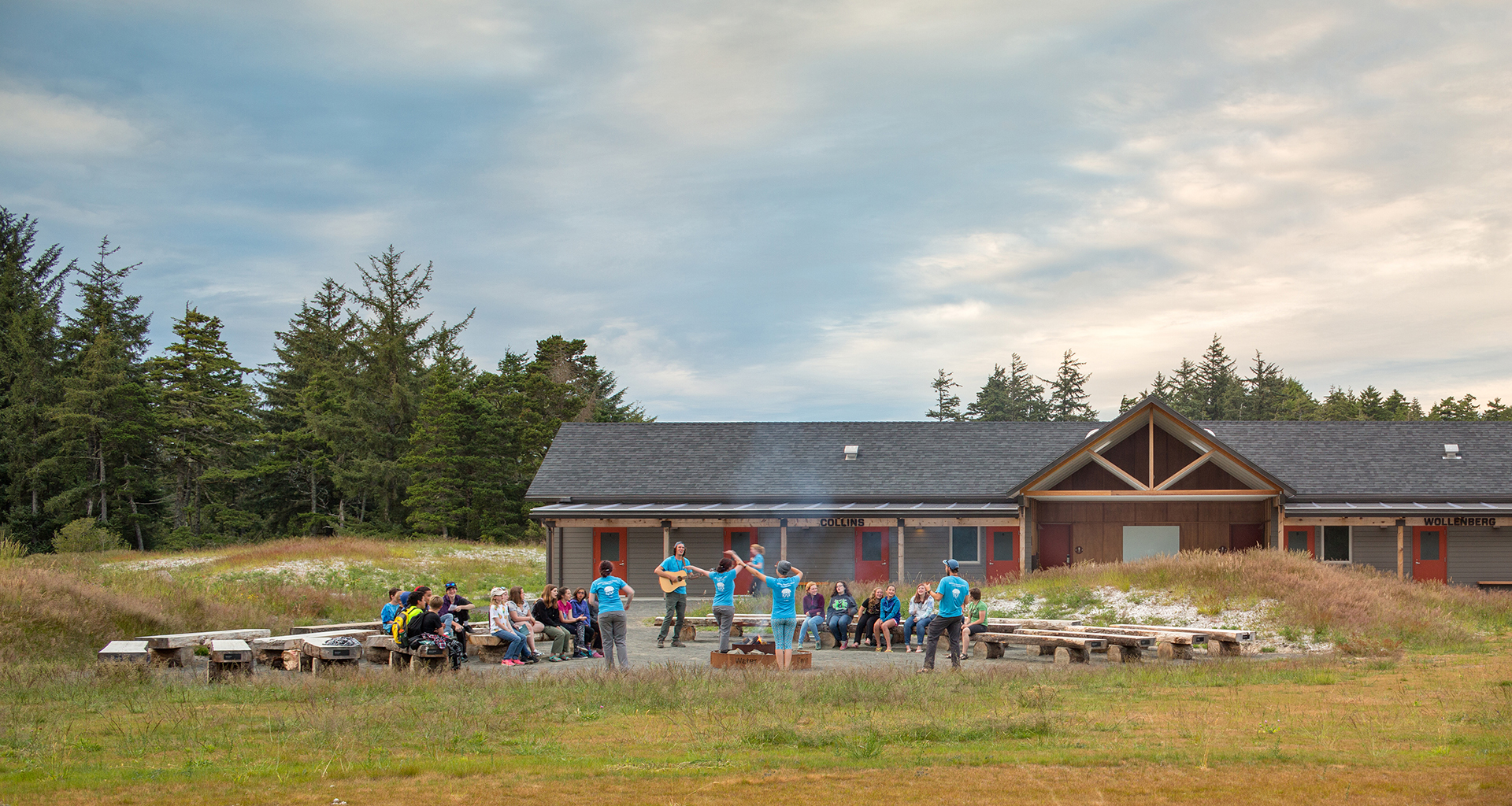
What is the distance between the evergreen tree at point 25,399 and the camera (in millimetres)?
48531

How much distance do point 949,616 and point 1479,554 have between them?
23.7m

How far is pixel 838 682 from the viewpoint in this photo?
11516mm

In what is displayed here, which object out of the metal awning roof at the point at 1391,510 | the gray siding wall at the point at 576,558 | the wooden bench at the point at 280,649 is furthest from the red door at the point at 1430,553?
the wooden bench at the point at 280,649

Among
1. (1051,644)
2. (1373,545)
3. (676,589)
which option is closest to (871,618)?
(1051,644)

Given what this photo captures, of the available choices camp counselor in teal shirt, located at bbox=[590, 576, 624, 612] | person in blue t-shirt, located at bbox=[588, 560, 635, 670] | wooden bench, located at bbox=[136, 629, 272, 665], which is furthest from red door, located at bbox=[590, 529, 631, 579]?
camp counselor in teal shirt, located at bbox=[590, 576, 624, 612]

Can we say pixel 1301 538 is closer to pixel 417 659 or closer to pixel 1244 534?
pixel 1244 534

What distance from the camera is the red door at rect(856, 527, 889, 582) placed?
101ft

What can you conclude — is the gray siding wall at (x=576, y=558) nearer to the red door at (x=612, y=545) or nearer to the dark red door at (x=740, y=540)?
the red door at (x=612, y=545)

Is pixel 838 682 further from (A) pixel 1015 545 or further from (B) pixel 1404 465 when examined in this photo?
(B) pixel 1404 465

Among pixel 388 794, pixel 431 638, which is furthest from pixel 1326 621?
pixel 388 794

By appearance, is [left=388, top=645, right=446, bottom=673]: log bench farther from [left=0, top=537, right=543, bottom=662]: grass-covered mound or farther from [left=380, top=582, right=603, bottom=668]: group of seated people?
[left=0, top=537, right=543, bottom=662]: grass-covered mound

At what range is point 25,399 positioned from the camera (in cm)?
5034

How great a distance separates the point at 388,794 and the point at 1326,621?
15422 mm

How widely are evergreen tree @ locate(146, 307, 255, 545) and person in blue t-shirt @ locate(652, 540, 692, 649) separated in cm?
4295
